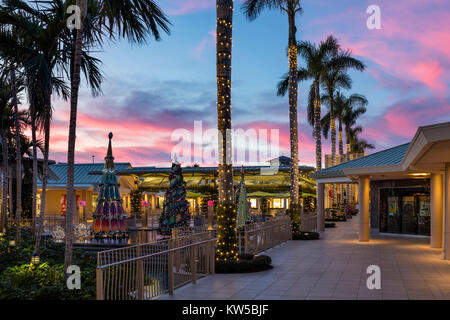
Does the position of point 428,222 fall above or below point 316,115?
below

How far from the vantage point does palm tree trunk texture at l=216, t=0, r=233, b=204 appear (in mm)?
15070

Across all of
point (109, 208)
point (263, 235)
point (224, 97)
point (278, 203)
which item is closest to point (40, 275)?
point (224, 97)

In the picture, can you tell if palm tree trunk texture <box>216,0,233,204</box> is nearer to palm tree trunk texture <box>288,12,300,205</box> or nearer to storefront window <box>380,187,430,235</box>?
palm tree trunk texture <box>288,12,300,205</box>

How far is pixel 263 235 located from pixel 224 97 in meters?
6.37

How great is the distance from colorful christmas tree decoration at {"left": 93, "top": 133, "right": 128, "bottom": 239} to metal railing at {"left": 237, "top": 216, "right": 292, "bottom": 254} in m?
5.83

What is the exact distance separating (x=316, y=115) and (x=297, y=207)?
1487cm

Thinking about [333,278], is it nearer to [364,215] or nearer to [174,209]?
[174,209]

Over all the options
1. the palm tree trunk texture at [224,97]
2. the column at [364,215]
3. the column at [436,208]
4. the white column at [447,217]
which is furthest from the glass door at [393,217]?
the palm tree trunk texture at [224,97]

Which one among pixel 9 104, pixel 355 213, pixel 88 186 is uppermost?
pixel 9 104

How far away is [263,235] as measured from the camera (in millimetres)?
19125

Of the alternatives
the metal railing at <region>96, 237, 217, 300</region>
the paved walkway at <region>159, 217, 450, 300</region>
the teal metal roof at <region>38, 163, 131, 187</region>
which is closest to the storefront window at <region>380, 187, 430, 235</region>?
the paved walkway at <region>159, 217, 450, 300</region>
